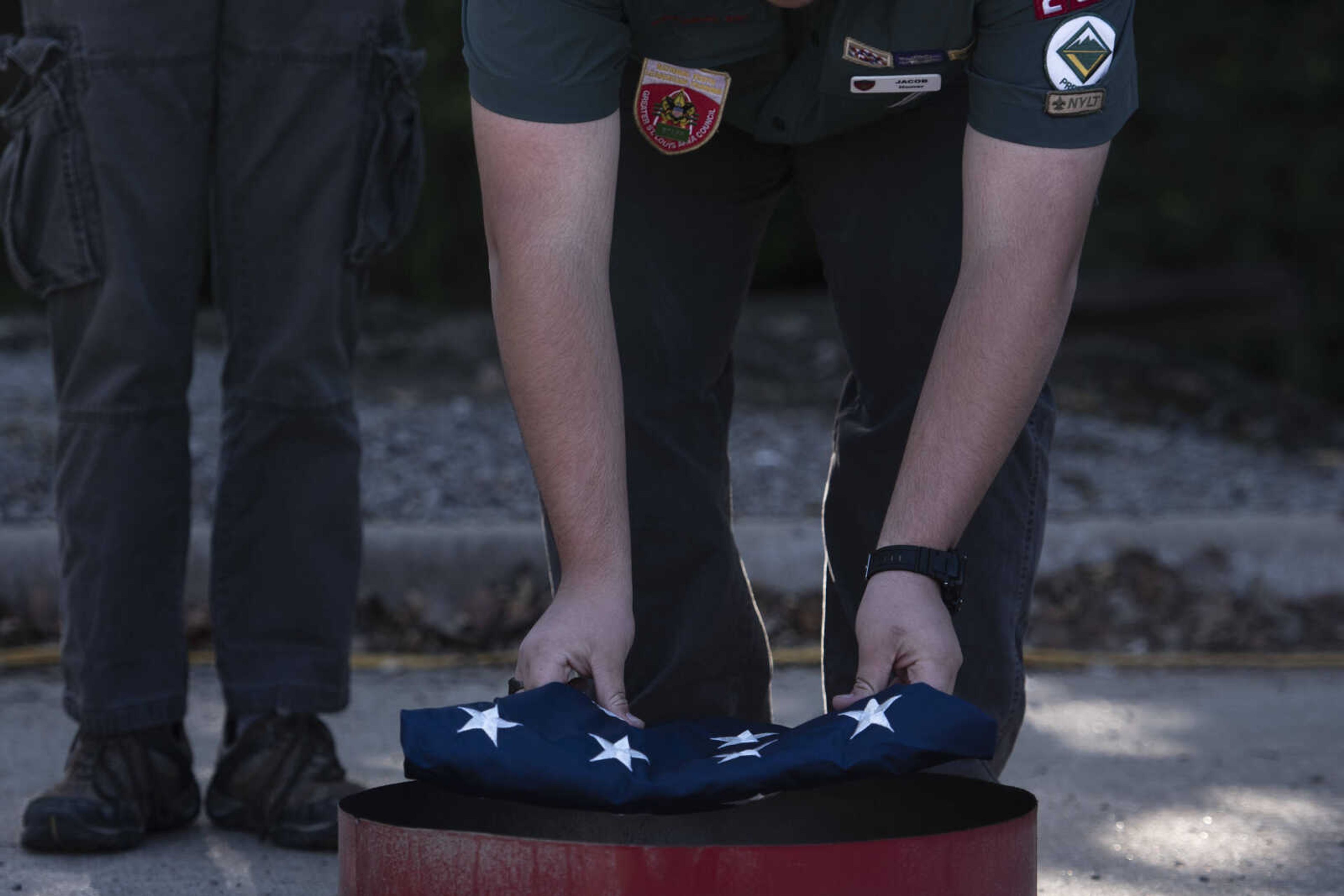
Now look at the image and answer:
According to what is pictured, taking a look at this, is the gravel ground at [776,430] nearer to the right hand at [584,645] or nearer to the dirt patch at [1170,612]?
the dirt patch at [1170,612]

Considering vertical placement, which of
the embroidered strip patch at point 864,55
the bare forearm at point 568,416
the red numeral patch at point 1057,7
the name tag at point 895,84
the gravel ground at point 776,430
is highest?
the red numeral patch at point 1057,7

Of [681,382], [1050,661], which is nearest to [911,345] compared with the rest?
[681,382]

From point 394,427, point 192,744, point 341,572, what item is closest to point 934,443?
point 341,572

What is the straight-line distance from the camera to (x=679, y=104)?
5.43 ft

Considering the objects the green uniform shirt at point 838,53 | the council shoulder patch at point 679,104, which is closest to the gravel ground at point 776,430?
the council shoulder patch at point 679,104

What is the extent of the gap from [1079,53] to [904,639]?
1.78 ft

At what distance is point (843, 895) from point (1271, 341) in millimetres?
5326

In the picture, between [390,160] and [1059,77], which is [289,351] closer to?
[390,160]

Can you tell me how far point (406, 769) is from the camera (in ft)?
4.27

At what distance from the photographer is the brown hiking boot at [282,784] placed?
1.88 metres

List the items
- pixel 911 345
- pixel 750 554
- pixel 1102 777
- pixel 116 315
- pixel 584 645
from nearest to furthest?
pixel 584 645, pixel 911 345, pixel 116 315, pixel 1102 777, pixel 750 554

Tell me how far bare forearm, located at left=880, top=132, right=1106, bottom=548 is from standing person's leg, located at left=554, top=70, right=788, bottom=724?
413 mm

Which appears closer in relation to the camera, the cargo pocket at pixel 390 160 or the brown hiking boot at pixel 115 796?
the brown hiking boot at pixel 115 796

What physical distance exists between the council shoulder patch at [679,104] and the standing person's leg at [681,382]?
10 centimetres
